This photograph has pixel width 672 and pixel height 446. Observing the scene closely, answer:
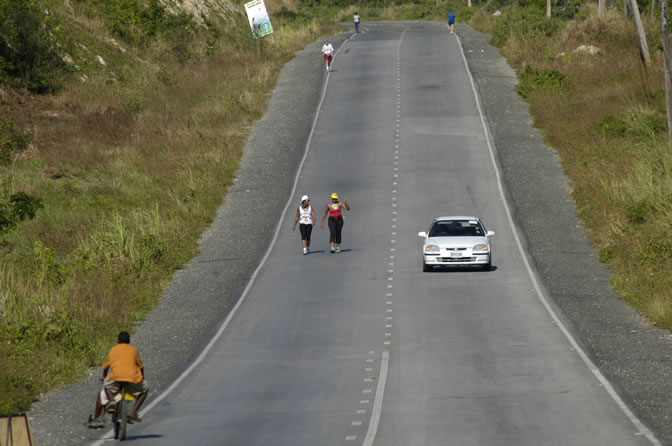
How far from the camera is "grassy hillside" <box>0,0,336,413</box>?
75.8 ft

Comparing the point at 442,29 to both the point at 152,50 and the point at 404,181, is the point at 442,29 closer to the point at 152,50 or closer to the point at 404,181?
the point at 152,50

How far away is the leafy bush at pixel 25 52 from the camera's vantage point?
52875 millimetres

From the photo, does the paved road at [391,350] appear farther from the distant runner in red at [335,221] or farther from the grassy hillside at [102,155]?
the grassy hillside at [102,155]

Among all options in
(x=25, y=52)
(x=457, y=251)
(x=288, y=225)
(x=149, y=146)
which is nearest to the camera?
(x=457, y=251)

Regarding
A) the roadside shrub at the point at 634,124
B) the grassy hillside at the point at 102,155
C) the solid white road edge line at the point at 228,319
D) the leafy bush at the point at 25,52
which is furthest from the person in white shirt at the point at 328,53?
the roadside shrub at the point at 634,124

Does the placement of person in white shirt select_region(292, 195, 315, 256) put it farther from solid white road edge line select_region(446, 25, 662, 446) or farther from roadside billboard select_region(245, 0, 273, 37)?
roadside billboard select_region(245, 0, 273, 37)

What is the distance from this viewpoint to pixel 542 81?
5594 centimetres

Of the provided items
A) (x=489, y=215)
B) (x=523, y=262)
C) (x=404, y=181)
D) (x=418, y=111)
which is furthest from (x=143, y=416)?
(x=418, y=111)

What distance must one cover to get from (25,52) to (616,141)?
3084 cm

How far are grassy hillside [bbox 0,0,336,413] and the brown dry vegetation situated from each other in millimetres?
13392

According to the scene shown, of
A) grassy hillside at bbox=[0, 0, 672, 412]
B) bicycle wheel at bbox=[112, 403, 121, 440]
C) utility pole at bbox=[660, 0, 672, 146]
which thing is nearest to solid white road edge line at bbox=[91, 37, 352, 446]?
bicycle wheel at bbox=[112, 403, 121, 440]

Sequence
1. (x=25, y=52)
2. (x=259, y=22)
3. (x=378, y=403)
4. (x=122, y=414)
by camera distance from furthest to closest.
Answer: (x=259, y=22)
(x=25, y=52)
(x=378, y=403)
(x=122, y=414)

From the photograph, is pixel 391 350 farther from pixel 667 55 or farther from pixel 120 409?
pixel 667 55

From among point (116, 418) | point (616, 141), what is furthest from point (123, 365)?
point (616, 141)
